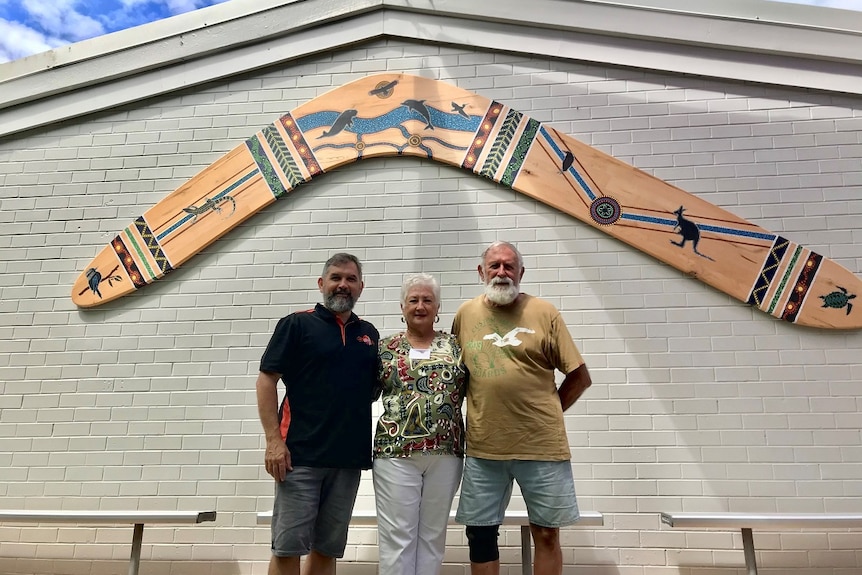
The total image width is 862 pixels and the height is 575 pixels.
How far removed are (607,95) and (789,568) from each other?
261 cm

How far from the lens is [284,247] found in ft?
11.4

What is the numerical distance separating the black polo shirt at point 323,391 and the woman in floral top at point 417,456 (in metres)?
0.07

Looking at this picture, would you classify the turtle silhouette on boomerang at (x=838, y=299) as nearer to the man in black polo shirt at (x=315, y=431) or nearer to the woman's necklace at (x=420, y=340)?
the woman's necklace at (x=420, y=340)

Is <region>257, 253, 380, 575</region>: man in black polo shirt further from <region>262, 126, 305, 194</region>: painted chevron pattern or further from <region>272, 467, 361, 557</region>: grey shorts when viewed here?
<region>262, 126, 305, 194</region>: painted chevron pattern

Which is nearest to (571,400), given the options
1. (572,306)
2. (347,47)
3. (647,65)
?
(572,306)

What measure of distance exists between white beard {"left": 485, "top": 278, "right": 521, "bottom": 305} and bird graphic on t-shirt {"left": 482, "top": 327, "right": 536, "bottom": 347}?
Result: 115mm

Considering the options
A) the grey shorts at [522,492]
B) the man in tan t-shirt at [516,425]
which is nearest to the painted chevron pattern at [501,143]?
the man in tan t-shirt at [516,425]

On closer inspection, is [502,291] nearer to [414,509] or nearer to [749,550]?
[414,509]

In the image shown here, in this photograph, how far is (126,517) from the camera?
8.87 ft

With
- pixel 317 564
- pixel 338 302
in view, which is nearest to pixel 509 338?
pixel 338 302

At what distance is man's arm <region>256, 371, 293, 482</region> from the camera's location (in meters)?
2.07

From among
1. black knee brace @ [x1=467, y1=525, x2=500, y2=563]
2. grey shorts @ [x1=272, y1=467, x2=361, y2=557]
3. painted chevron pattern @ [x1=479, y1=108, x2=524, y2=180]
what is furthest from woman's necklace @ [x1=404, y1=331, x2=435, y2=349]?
painted chevron pattern @ [x1=479, y1=108, x2=524, y2=180]

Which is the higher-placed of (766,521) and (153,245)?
(153,245)

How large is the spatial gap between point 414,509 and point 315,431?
1.41ft
